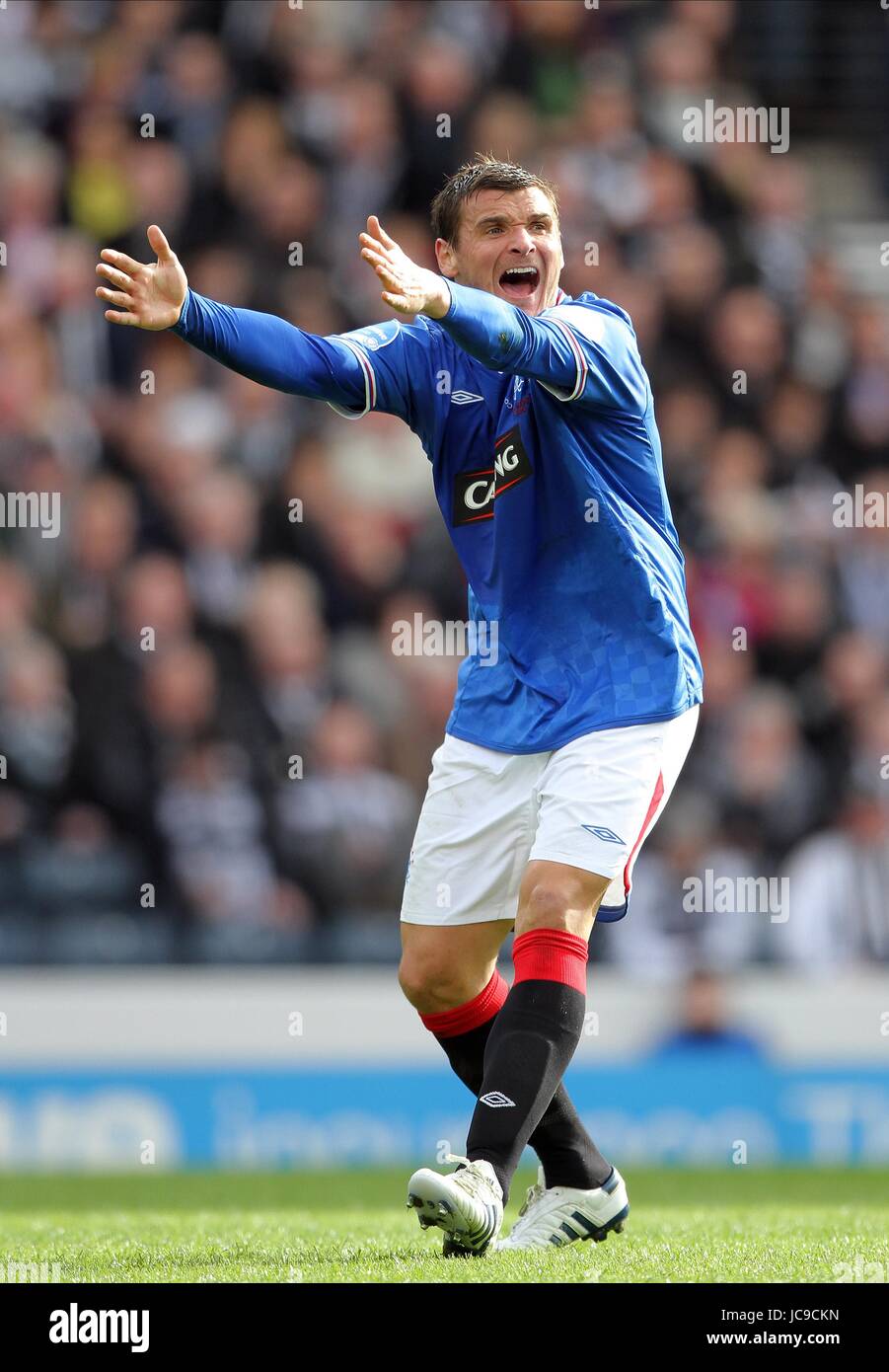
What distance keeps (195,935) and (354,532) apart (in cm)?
252

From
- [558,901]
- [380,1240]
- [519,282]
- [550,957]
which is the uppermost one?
[519,282]

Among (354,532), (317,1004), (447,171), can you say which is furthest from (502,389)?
(447,171)

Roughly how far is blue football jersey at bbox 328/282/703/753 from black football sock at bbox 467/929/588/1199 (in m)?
0.53

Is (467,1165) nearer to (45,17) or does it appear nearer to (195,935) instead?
(195,935)

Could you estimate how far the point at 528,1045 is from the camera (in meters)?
4.29

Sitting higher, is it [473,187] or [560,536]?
[473,187]

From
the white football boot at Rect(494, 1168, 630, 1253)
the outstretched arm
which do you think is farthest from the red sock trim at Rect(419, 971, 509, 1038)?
the outstretched arm

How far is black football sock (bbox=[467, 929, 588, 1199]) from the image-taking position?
421cm

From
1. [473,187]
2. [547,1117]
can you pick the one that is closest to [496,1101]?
[547,1117]

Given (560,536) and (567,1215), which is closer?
(560,536)

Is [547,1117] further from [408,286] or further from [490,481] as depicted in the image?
[408,286]

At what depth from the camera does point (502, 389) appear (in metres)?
4.86

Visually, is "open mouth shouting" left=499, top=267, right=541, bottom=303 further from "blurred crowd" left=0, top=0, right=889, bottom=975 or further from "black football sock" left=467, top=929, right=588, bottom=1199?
"blurred crowd" left=0, top=0, right=889, bottom=975

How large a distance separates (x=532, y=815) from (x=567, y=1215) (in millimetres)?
1025
